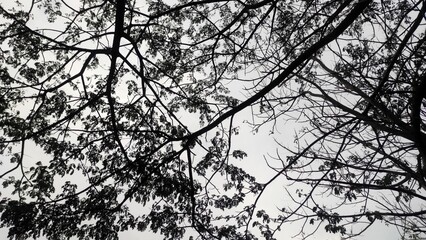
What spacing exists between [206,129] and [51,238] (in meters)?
2.88

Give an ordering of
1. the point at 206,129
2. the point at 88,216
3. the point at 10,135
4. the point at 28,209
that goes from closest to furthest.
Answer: the point at 206,129 < the point at 28,209 < the point at 88,216 < the point at 10,135

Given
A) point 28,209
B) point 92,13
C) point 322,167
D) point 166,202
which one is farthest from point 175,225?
point 92,13

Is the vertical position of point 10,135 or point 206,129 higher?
point 10,135

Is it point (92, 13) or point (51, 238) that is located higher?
point (92, 13)

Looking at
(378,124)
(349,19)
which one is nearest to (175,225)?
(378,124)

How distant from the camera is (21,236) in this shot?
3.79 metres

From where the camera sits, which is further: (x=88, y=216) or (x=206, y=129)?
(x=88, y=216)

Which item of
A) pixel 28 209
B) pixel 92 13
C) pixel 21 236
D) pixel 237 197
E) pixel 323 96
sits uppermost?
pixel 92 13

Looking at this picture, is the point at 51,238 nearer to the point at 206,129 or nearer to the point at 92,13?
the point at 206,129

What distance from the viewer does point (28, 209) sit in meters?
3.74

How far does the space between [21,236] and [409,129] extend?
5483 mm

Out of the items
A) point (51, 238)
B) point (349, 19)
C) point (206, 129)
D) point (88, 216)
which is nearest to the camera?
point (349, 19)

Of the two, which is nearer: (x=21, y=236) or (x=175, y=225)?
(x=21, y=236)

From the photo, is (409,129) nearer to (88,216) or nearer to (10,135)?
(88,216)
